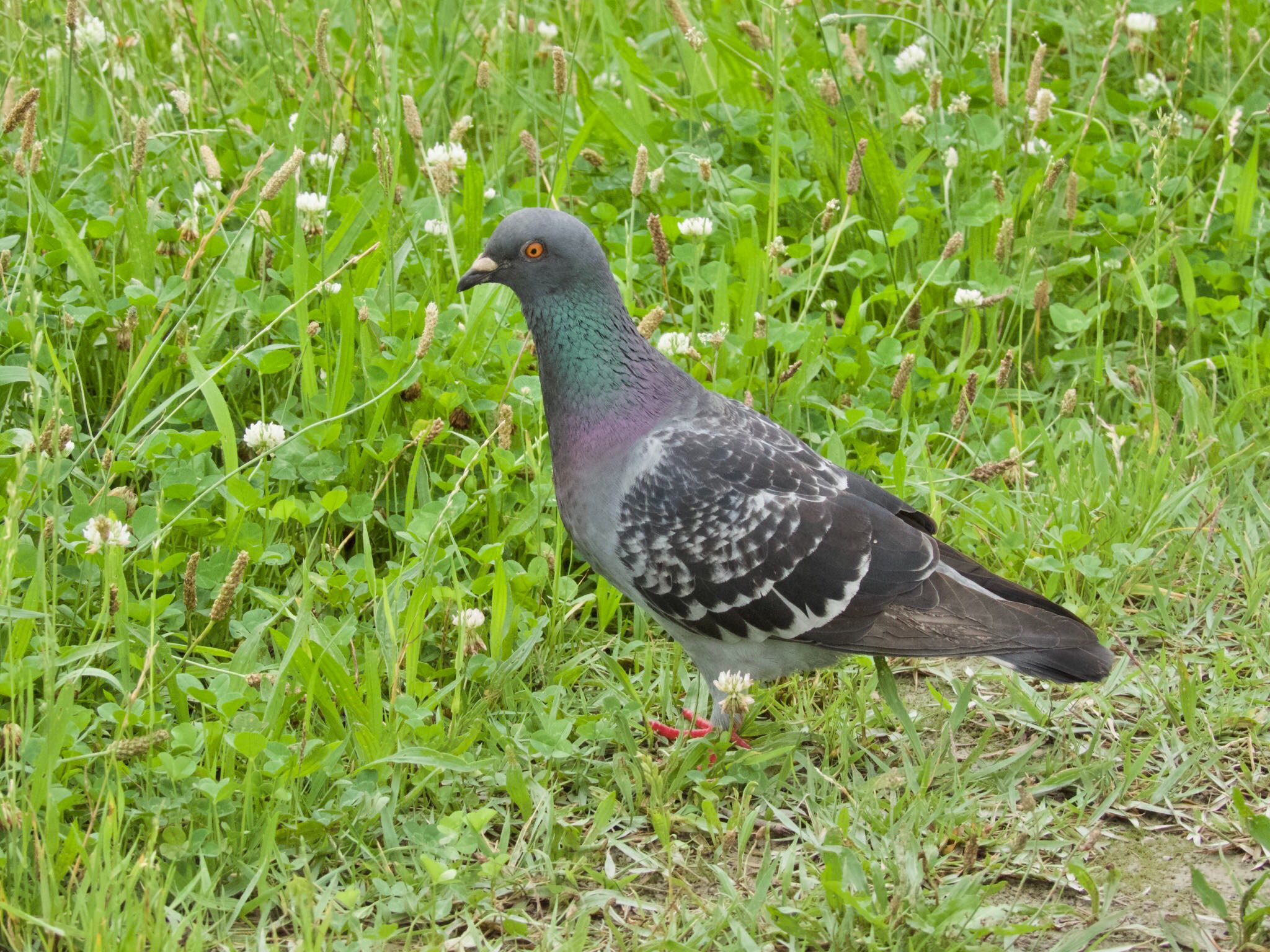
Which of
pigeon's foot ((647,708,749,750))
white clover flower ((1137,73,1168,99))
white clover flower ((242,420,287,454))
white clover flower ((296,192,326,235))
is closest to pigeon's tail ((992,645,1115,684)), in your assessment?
pigeon's foot ((647,708,749,750))

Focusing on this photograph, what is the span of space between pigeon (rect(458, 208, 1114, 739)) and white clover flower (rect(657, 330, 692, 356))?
2.43ft

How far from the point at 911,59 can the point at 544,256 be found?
99.2 inches

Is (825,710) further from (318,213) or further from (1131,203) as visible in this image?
(1131,203)

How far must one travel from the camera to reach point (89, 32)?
4887 mm

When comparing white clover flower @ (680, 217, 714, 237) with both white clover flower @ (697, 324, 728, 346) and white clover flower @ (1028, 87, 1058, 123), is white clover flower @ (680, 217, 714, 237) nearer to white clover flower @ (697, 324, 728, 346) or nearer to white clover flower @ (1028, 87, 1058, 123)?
white clover flower @ (697, 324, 728, 346)

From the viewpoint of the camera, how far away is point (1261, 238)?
5059mm

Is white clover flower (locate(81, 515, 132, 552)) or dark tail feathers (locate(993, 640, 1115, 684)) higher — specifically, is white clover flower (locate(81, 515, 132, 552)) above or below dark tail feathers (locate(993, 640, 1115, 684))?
above

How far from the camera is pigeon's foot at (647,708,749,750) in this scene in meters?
3.32

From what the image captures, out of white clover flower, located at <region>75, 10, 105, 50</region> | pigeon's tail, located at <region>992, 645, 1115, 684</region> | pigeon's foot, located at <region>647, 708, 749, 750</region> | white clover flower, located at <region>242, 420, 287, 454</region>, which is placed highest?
white clover flower, located at <region>75, 10, 105, 50</region>

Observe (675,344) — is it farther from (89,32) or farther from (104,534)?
(89,32)

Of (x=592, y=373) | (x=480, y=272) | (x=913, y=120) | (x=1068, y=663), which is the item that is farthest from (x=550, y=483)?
(x=913, y=120)

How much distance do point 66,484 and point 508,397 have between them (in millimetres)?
1282

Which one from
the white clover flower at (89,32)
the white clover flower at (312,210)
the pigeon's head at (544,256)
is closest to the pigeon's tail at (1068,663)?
the pigeon's head at (544,256)

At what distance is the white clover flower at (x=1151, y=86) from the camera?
18.0 ft
